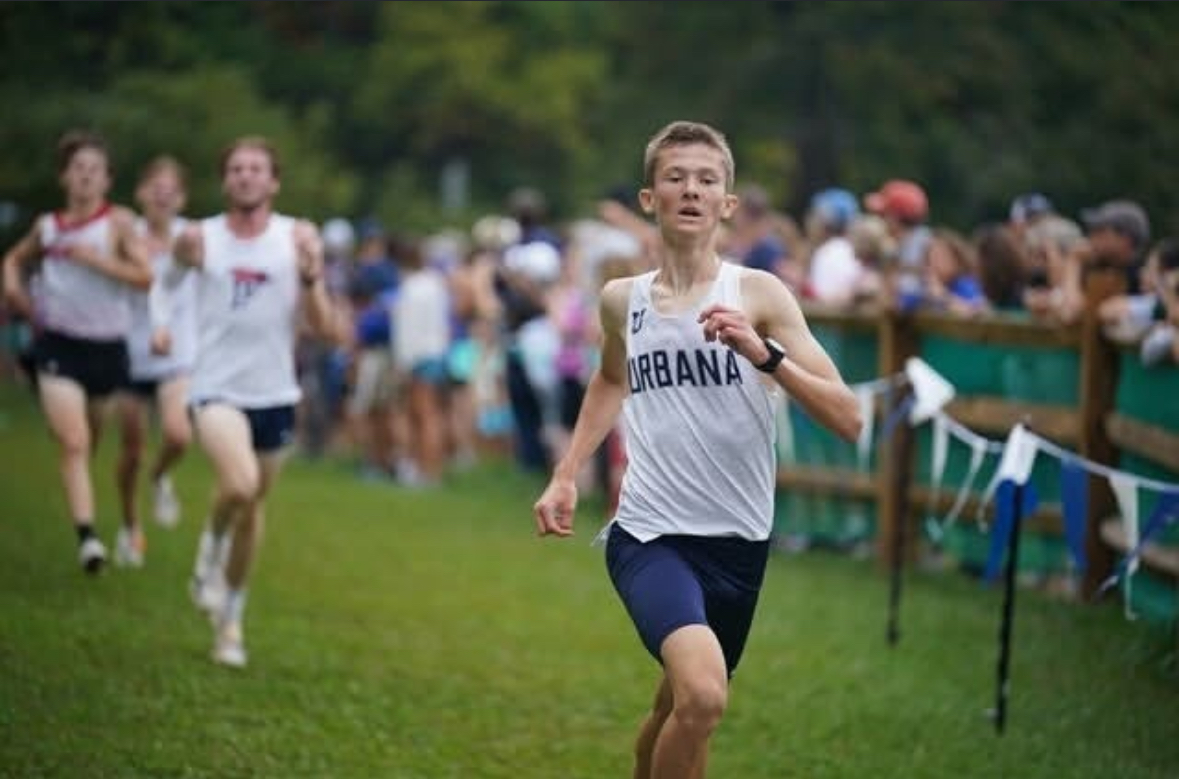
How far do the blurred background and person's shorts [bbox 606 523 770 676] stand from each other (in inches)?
409

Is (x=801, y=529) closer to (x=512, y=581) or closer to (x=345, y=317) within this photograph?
(x=512, y=581)

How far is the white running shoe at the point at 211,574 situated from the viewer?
10320mm

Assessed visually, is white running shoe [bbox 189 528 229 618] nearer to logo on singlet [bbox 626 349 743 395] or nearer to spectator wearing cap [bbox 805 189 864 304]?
logo on singlet [bbox 626 349 743 395]

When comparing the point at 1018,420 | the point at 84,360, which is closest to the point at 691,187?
the point at 84,360

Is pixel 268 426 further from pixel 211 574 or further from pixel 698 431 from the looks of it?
pixel 698 431

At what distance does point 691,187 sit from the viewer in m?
6.44

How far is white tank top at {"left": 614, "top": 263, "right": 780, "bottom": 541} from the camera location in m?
6.44

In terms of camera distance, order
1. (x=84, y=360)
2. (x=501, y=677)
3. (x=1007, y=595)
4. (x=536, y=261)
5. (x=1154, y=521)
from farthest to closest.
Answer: (x=536, y=261) → (x=84, y=360) → (x=501, y=677) → (x=1007, y=595) → (x=1154, y=521)

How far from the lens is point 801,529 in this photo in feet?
52.1

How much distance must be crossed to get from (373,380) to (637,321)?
1566 cm

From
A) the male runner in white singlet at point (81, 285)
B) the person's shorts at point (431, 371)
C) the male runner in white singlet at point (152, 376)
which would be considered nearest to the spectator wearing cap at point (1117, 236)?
the male runner in white singlet at point (152, 376)

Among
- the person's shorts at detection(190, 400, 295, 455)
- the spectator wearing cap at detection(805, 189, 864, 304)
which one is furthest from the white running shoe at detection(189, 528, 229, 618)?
the spectator wearing cap at detection(805, 189, 864, 304)

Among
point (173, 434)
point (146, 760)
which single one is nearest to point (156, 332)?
point (173, 434)

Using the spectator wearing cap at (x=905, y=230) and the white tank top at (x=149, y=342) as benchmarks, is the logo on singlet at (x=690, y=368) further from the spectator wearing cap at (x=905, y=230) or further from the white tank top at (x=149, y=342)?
the spectator wearing cap at (x=905, y=230)
